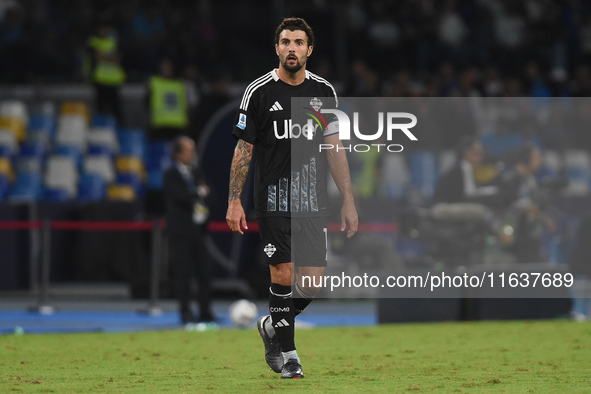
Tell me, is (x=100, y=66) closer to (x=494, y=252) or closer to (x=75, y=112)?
(x=75, y=112)

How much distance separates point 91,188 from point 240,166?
1117cm

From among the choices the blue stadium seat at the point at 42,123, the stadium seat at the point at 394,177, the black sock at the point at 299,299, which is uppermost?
the blue stadium seat at the point at 42,123

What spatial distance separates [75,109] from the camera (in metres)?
19.0

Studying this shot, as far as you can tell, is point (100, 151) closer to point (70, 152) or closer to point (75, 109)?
point (70, 152)

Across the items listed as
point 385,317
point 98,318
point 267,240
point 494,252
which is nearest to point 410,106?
point 494,252

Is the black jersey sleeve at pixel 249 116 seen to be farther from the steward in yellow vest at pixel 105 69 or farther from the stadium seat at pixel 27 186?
the steward in yellow vest at pixel 105 69

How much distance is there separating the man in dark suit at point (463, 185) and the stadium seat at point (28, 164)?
24.0ft

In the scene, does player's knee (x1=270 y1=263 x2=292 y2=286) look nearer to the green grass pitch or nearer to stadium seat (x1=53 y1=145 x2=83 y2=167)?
the green grass pitch

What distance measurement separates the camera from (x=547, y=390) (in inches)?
246

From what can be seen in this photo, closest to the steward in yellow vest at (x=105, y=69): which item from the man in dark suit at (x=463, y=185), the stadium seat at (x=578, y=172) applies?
the man in dark suit at (x=463, y=185)

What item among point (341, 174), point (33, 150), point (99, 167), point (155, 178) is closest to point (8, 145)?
point (33, 150)

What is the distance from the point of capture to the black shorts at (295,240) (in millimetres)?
6648

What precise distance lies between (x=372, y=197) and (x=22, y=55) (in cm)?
845

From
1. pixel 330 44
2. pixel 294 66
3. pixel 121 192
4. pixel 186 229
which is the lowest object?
pixel 186 229
